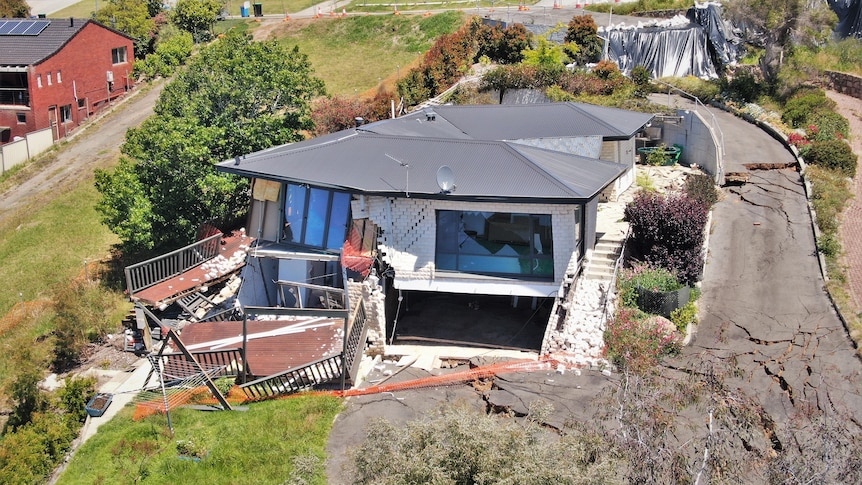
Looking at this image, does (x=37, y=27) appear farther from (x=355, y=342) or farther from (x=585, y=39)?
(x=355, y=342)

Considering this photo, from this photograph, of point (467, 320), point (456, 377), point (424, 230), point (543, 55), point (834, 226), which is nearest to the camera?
point (456, 377)

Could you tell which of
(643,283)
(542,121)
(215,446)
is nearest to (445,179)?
(643,283)

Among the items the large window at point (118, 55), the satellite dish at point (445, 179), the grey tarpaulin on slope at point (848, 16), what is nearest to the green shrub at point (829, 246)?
the satellite dish at point (445, 179)

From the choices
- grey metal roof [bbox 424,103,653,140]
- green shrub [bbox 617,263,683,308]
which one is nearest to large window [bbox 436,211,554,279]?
green shrub [bbox 617,263,683,308]

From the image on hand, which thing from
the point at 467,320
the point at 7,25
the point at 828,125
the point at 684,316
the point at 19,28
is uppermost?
the point at 7,25

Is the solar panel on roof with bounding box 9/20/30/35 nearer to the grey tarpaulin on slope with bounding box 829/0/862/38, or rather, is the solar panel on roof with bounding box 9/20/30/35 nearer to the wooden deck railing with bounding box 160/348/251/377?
the wooden deck railing with bounding box 160/348/251/377

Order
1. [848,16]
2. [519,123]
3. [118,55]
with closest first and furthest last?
[519,123] → [848,16] → [118,55]

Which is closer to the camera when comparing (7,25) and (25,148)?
(25,148)

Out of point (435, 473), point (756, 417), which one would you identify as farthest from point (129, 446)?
point (756, 417)

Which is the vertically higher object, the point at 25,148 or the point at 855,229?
the point at 25,148
